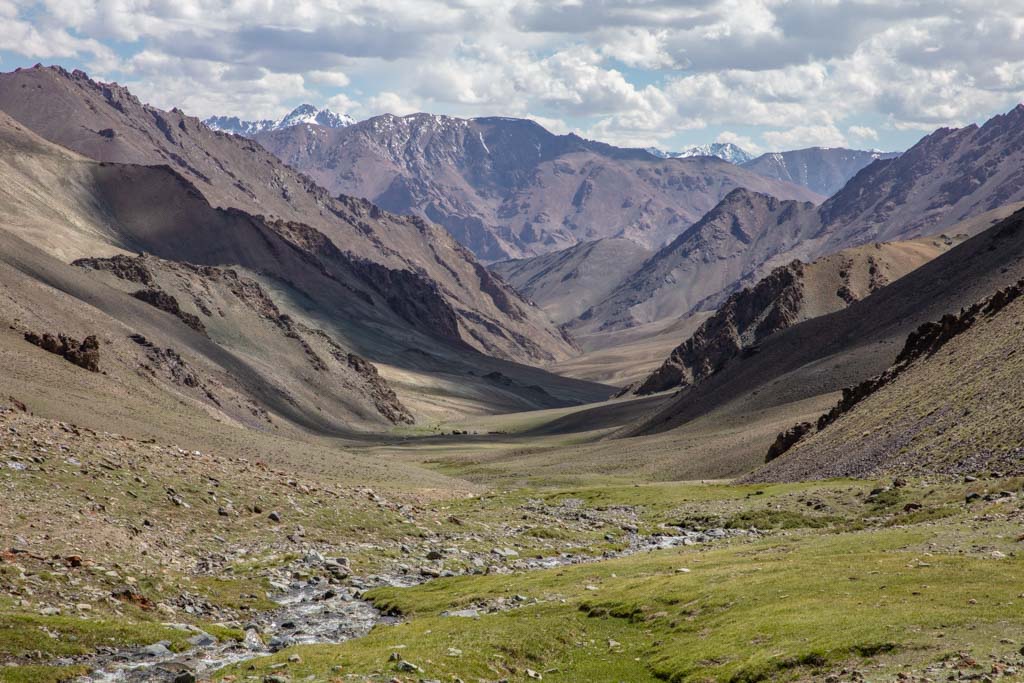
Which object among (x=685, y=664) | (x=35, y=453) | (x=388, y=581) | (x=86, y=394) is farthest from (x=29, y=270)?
(x=685, y=664)

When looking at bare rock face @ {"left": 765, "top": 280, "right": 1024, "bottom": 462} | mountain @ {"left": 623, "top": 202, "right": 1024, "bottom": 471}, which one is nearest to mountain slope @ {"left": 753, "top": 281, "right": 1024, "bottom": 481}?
bare rock face @ {"left": 765, "top": 280, "right": 1024, "bottom": 462}

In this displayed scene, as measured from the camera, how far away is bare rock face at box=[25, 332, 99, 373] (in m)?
111

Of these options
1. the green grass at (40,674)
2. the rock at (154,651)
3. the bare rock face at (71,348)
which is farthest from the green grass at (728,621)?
the bare rock face at (71,348)

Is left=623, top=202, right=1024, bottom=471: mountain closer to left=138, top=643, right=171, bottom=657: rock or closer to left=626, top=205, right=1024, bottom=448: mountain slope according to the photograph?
left=626, top=205, right=1024, bottom=448: mountain slope

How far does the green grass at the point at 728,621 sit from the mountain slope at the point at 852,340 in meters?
93.0

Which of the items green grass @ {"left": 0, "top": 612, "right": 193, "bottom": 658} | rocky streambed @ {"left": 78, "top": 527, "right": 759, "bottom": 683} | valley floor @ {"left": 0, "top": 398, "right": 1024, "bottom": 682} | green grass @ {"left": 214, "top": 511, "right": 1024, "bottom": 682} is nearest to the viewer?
green grass @ {"left": 214, "top": 511, "right": 1024, "bottom": 682}

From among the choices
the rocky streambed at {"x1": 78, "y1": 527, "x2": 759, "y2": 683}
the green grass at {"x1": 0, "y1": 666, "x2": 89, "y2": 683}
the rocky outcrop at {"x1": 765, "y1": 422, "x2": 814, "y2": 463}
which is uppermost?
the green grass at {"x1": 0, "y1": 666, "x2": 89, "y2": 683}

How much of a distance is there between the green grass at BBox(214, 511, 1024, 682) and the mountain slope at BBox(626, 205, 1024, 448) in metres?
93.0

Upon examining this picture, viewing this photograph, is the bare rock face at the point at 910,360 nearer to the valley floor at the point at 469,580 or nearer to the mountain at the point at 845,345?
the mountain at the point at 845,345

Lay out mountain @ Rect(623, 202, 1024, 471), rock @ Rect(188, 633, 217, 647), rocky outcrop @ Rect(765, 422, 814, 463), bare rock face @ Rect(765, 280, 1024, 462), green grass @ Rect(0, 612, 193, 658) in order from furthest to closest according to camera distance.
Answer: mountain @ Rect(623, 202, 1024, 471), rocky outcrop @ Rect(765, 422, 814, 463), bare rock face @ Rect(765, 280, 1024, 462), rock @ Rect(188, 633, 217, 647), green grass @ Rect(0, 612, 193, 658)

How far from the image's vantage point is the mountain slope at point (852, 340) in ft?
449

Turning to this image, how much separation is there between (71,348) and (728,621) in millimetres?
98509

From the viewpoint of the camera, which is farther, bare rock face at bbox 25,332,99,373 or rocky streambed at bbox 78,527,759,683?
bare rock face at bbox 25,332,99,373

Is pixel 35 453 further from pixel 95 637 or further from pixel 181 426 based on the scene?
pixel 181 426
